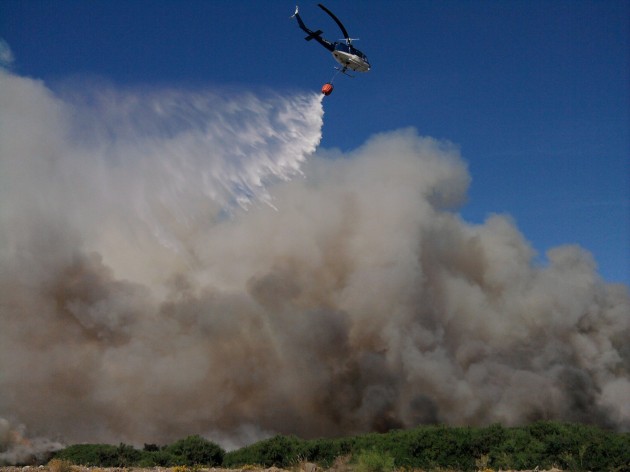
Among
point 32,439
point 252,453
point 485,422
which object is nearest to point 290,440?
point 252,453

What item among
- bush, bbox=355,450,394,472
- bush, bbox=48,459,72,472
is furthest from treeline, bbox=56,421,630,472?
bush, bbox=48,459,72,472

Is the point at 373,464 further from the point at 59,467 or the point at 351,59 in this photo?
the point at 351,59

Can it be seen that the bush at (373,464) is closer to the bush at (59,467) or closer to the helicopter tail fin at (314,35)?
the bush at (59,467)

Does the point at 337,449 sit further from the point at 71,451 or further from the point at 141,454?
the point at 71,451

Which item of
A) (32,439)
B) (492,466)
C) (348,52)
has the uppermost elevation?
(348,52)

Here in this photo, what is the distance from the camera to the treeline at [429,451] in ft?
90.2

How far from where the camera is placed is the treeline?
27500mm

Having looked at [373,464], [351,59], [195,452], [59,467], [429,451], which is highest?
[351,59]

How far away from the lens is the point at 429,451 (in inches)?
1241

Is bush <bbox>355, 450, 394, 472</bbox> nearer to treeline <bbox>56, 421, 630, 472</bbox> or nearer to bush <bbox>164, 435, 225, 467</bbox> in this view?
treeline <bbox>56, 421, 630, 472</bbox>

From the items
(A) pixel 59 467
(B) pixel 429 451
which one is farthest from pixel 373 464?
(A) pixel 59 467

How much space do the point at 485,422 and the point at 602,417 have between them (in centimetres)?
1310

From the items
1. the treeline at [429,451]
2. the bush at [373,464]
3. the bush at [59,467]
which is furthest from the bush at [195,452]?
the bush at [373,464]

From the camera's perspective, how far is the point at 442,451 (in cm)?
3145
